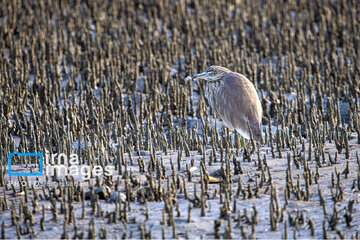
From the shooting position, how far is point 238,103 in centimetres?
662

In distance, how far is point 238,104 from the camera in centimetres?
662

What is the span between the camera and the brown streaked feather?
657 cm

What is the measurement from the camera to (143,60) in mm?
10273

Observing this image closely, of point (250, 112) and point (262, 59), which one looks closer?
point (250, 112)

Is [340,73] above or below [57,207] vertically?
above

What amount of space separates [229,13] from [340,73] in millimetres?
4053

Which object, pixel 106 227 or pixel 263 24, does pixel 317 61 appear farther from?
pixel 106 227

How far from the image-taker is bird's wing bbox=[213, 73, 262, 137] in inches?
259

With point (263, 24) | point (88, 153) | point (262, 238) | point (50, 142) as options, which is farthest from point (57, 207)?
point (263, 24)

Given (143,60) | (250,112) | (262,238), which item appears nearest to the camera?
(262,238)

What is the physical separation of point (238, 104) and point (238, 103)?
0.04 feet

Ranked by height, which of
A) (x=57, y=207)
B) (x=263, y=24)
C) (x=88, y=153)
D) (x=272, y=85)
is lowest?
(x=57, y=207)

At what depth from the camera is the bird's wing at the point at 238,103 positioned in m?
6.59

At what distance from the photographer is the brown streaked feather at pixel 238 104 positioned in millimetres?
6566
